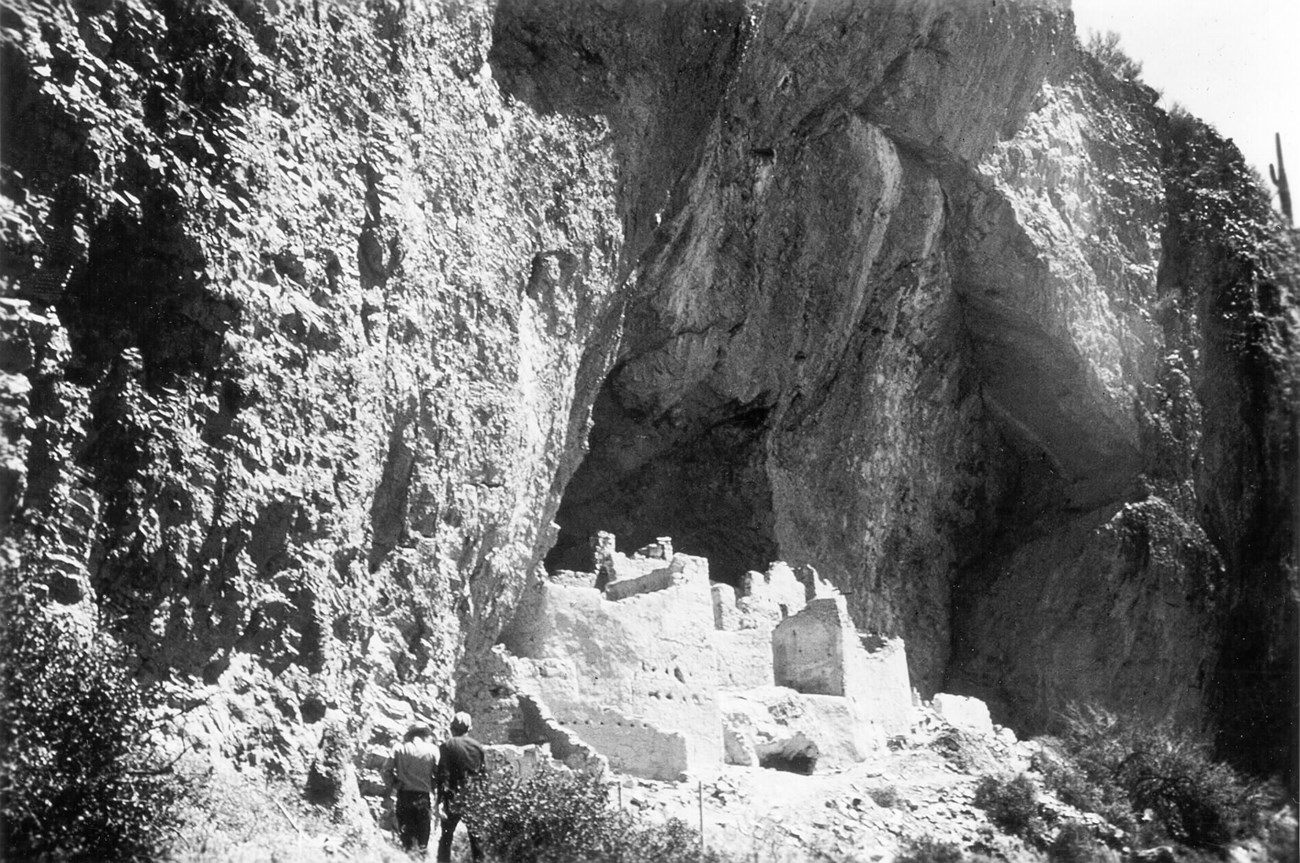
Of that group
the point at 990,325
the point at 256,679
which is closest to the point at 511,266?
the point at 256,679

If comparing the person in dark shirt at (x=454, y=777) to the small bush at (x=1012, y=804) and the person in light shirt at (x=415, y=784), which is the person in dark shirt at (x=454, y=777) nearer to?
the person in light shirt at (x=415, y=784)

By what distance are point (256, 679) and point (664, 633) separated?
8522 mm

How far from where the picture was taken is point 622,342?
112 feet

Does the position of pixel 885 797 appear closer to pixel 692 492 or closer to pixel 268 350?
pixel 268 350

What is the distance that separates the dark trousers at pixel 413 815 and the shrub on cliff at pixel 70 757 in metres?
2.80

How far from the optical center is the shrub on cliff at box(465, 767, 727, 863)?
55.4ft

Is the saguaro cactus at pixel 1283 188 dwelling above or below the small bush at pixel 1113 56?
below

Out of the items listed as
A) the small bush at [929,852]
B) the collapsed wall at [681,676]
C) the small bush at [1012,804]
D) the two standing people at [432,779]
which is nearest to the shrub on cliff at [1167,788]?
the small bush at [1012,804]

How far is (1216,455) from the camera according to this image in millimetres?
42500

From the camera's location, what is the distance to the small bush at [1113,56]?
140 ft

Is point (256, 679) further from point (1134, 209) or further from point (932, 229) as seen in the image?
point (1134, 209)

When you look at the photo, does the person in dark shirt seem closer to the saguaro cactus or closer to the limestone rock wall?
the limestone rock wall

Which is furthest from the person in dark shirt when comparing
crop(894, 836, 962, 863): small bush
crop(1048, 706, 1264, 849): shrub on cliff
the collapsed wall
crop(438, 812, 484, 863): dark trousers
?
crop(1048, 706, 1264, 849): shrub on cliff

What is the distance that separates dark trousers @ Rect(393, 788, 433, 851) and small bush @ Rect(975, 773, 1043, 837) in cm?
1073
